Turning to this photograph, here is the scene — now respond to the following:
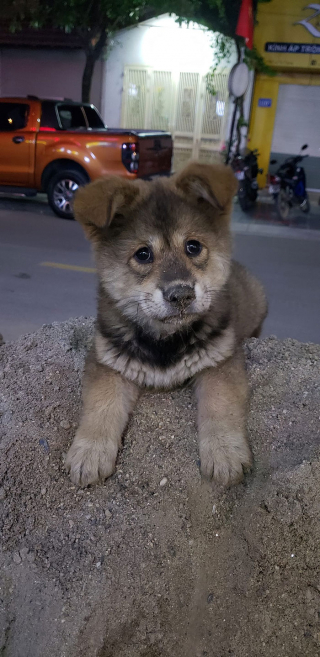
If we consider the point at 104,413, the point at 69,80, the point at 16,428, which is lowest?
the point at 16,428

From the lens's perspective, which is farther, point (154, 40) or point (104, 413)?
point (154, 40)

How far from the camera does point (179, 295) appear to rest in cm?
184

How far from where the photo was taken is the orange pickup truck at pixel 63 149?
5215mm

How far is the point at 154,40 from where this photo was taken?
5.36 m

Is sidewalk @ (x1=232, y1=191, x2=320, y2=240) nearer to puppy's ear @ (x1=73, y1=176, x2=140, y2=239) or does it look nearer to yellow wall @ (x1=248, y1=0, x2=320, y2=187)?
puppy's ear @ (x1=73, y1=176, x2=140, y2=239)

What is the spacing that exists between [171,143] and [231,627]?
4567 millimetres

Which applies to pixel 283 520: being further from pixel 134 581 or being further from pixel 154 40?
pixel 154 40

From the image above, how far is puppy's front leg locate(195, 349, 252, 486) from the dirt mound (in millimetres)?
80

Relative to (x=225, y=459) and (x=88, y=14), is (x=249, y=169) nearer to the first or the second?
(x=88, y=14)

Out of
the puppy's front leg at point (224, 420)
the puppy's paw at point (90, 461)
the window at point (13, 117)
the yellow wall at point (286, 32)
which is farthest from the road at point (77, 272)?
the yellow wall at point (286, 32)

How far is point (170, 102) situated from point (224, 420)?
15.6 feet

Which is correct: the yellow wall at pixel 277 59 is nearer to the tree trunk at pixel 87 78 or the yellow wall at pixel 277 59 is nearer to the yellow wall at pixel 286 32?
the yellow wall at pixel 286 32

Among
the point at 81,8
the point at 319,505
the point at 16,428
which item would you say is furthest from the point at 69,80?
the point at 319,505

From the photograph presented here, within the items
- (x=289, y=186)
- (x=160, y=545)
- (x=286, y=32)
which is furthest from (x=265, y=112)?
(x=160, y=545)
